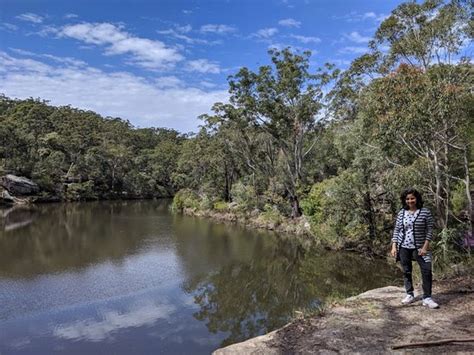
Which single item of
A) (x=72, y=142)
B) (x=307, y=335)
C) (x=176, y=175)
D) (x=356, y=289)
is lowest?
(x=356, y=289)

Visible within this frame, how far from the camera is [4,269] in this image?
53.8 ft

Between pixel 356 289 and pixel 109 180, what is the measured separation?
5670 cm

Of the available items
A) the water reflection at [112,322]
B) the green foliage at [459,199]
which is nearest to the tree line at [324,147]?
the green foliage at [459,199]

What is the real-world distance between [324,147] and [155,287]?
23368 mm

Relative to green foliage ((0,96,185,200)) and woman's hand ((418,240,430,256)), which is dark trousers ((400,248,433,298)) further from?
green foliage ((0,96,185,200))

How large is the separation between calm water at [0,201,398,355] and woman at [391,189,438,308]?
14.8 feet

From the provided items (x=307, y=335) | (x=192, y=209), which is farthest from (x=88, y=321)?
(x=192, y=209)

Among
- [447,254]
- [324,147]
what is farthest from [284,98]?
[447,254]

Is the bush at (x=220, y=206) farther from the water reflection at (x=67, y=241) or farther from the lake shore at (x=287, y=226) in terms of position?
the water reflection at (x=67, y=241)

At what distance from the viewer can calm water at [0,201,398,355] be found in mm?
9703

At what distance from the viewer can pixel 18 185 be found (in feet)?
167

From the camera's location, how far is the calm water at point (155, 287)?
31.8ft

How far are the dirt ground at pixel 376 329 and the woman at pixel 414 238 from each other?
1.12ft

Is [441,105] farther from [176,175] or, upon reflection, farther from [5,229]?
[176,175]
